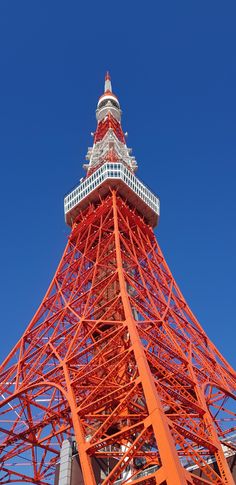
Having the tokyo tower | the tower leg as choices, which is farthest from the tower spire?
the tower leg

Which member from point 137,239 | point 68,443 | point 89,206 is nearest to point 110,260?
point 137,239

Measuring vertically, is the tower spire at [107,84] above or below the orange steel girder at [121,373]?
above

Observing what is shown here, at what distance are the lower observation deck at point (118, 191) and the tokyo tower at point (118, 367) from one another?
0.06 m

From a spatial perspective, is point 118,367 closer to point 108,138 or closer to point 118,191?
point 118,191

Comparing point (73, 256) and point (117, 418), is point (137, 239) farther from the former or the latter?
point (117, 418)

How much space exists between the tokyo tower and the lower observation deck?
0.20ft

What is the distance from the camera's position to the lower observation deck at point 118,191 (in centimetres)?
2298

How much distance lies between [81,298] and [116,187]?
650 centimetres

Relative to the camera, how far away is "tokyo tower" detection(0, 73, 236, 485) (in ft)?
35.7

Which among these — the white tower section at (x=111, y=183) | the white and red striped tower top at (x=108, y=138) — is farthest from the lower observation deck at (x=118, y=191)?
the white and red striped tower top at (x=108, y=138)

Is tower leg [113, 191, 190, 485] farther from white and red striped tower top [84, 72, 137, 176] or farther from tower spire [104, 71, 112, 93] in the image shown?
tower spire [104, 71, 112, 93]

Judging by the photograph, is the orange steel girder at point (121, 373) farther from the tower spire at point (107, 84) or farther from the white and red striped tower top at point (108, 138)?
the tower spire at point (107, 84)

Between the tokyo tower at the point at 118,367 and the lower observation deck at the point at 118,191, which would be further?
the lower observation deck at the point at 118,191

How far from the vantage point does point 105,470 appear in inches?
Answer: 567
